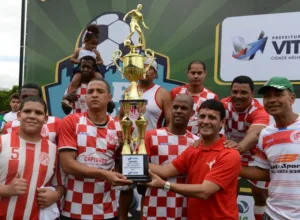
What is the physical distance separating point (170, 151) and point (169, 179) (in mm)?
186

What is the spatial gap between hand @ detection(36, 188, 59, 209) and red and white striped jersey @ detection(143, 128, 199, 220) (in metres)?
0.62

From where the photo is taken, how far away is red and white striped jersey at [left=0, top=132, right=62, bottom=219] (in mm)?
1954

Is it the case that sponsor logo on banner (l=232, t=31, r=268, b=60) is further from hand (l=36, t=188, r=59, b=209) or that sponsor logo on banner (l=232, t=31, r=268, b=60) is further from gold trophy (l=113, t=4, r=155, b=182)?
hand (l=36, t=188, r=59, b=209)

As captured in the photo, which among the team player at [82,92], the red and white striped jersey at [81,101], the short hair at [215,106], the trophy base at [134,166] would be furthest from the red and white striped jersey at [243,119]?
the red and white striped jersey at [81,101]

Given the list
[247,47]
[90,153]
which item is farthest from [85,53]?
[90,153]

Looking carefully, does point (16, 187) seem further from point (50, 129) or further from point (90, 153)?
point (50, 129)

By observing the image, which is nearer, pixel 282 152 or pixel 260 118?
pixel 282 152

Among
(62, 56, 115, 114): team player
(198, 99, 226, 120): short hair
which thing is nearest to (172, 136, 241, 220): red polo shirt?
(198, 99, 226, 120): short hair

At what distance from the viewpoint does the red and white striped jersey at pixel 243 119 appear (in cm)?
281

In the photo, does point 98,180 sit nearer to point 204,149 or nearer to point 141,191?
point 141,191

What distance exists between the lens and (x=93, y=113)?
7.36 ft

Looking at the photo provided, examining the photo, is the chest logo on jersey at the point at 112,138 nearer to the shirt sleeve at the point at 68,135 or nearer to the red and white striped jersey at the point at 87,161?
the red and white striped jersey at the point at 87,161

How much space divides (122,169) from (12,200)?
Answer: 62 centimetres

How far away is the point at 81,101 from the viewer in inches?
145
